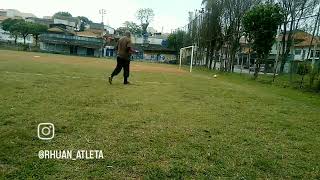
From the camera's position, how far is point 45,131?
4629 mm

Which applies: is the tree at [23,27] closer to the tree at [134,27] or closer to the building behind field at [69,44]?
the building behind field at [69,44]

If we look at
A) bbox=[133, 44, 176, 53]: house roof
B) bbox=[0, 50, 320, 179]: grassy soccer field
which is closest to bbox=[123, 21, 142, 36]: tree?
bbox=[133, 44, 176, 53]: house roof

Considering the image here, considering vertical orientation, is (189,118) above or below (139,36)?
below

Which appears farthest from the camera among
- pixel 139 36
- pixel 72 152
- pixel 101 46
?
pixel 139 36

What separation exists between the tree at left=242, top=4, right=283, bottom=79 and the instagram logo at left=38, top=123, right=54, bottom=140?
63.2 feet

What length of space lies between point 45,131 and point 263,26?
20570 mm

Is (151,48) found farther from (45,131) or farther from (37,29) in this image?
(45,131)

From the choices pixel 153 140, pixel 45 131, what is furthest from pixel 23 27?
pixel 153 140

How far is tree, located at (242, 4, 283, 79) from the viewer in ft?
73.3

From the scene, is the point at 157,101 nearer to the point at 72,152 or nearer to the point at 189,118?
the point at 189,118

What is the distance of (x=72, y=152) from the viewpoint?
12.8 feet

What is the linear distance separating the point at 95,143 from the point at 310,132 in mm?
3706

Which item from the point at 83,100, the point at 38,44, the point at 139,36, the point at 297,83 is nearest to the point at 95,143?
the point at 83,100

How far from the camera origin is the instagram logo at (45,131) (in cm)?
439
